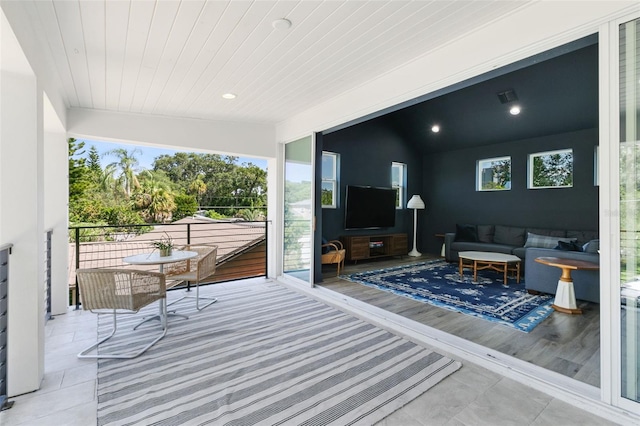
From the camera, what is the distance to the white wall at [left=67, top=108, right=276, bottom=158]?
3801mm

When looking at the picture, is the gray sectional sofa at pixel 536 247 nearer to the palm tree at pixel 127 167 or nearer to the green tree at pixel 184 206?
the green tree at pixel 184 206

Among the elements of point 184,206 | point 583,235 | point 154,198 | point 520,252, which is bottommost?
point 520,252

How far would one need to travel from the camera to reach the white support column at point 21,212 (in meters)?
1.95

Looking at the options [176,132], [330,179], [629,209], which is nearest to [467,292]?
[629,209]

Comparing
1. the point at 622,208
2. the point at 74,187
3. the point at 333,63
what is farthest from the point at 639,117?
the point at 74,187

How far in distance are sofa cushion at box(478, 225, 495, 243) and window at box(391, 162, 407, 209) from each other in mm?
1941

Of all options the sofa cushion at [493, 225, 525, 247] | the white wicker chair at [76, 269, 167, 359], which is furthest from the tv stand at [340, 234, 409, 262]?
the white wicker chair at [76, 269, 167, 359]

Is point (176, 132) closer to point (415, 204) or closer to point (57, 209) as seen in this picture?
point (57, 209)

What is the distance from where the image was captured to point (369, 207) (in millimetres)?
6684

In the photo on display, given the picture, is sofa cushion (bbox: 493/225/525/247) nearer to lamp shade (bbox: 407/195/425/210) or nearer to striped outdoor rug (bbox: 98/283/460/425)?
lamp shade (bbox: 407/195/425/210)

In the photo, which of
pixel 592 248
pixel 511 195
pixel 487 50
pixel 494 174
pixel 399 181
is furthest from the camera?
pixel 399 181

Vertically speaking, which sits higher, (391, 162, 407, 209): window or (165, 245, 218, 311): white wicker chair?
(391, 162, 407, 209): window

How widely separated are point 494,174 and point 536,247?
2076mm

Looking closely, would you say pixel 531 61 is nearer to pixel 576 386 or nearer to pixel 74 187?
pixel 576 386
